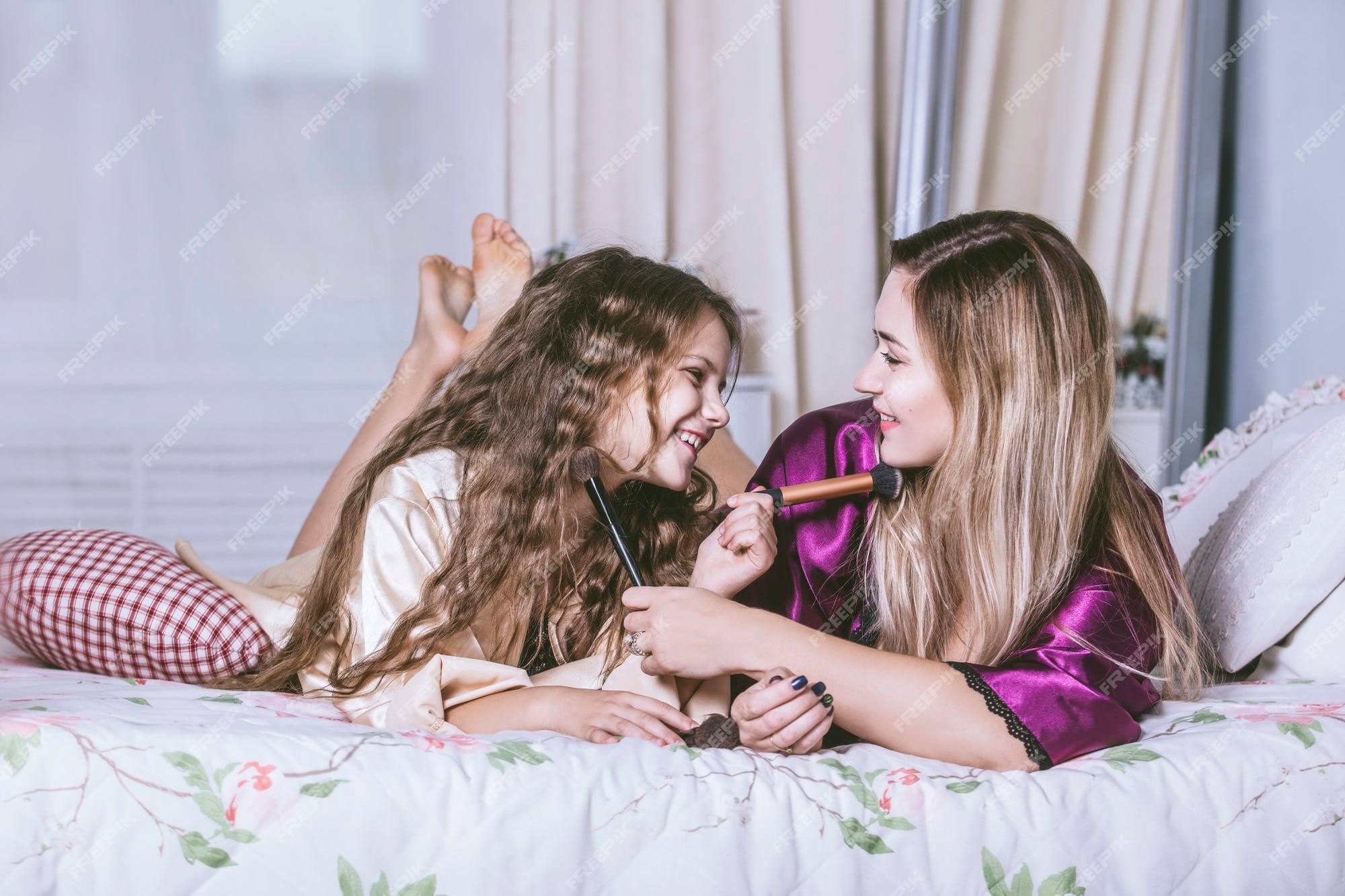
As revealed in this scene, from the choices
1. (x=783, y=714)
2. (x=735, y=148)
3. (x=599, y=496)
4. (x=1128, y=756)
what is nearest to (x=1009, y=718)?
(x=1128, y=756)

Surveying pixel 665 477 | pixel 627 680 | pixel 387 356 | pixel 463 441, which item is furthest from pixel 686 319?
pixel 387 356

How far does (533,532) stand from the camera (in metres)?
1.15

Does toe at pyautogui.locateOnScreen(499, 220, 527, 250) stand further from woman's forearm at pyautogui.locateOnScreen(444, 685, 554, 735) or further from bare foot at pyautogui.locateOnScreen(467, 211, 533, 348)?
woman's forearm at pyautogui.locateOnScreen(444, 685, 554, 735)

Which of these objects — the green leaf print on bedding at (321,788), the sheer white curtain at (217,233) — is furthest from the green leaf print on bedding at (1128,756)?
the sheer white curtain at (217,233)

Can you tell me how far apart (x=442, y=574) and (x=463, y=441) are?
0.21m

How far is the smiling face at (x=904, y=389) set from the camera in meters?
1.05

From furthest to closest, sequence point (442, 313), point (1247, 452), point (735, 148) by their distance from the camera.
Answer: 1. point (735, 148)
2. point (442, 313)
3. point (1247, 452)

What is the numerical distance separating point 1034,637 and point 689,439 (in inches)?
15.9

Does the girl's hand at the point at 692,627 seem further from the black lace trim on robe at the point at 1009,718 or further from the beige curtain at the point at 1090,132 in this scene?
the beige curtain at the point at 1090,132

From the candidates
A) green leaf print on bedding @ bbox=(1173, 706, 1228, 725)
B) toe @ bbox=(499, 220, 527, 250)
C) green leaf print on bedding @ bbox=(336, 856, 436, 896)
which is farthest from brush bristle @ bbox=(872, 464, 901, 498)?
toe @ bbox=(499, 220, 527, 250)

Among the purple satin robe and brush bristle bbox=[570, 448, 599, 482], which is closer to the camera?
the purple satin robe

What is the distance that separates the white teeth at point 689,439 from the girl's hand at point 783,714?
14.0 inches

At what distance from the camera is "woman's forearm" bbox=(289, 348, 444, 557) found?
5.33 ft

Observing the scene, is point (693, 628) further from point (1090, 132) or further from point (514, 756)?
point (1090, 132)
